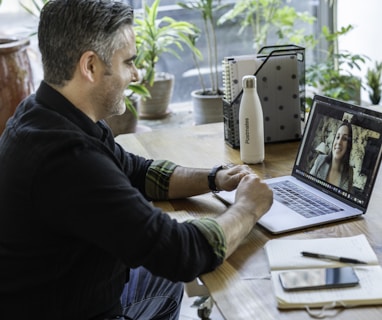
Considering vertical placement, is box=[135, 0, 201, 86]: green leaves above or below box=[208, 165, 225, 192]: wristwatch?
above

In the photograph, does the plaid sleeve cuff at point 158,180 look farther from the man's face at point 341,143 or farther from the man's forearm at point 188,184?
the man's face at point 341,143

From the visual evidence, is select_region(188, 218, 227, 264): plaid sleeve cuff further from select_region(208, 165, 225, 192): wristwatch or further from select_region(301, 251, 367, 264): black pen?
select_region(208, 165, 225, 192): wristwatch

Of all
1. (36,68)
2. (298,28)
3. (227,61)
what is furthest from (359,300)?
(298,28)

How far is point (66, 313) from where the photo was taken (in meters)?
1.35

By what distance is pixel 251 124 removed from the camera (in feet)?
6.18

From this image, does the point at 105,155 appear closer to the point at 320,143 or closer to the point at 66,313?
the point at 66,313

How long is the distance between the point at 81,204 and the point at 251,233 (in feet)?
1.40

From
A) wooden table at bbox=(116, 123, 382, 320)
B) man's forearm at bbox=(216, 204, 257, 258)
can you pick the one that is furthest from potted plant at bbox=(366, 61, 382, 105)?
man's forearm at bbox=(216, 204, 257, 258)

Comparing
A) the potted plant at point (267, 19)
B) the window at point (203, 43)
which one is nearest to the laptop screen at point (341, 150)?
the potted plant at point (267, 19)

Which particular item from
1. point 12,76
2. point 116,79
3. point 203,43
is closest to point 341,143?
point 116,79

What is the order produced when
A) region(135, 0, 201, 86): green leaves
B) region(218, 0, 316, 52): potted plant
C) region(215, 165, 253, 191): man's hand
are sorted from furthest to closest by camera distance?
1. region(218, 0, 316, 52): potted plant
2. region(135, 0, 201, 86): green leaves
3. region(215, 165, 253, 191): man's hand

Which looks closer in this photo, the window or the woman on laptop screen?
the woman on laptop screen

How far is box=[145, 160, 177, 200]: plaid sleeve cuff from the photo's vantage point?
5.67 ft

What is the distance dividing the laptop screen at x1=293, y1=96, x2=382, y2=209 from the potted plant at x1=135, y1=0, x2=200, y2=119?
2087 millimetres
